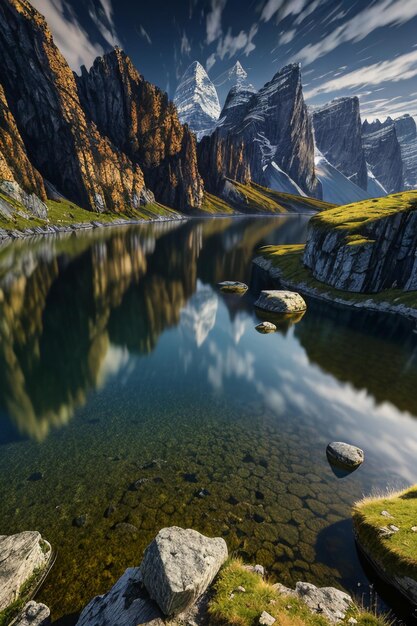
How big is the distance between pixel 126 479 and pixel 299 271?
7278cm

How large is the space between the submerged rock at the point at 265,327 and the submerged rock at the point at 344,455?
83.4ft

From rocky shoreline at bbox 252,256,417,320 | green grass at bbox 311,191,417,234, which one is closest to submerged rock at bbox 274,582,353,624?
rocky shoreline at bbox 252,256,417,320

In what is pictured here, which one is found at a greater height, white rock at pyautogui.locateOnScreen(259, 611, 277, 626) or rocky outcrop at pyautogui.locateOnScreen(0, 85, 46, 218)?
rocky outcrop at pyautogui.locateOnScreen(0, 85, 46, 218)

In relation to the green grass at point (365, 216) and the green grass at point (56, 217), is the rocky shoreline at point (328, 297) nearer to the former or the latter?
the green grass at point (365, 216)

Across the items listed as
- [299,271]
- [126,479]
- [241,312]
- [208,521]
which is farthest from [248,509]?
[299,271]

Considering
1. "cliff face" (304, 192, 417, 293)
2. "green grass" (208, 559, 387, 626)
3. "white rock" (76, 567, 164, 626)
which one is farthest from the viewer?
"cliff face" (304, 192, 417, 293)

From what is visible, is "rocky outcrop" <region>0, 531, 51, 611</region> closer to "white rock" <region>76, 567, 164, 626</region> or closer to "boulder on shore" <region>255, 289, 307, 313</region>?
"white rock" <region>76, 567, 164, 626</region>

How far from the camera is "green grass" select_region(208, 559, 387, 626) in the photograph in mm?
9734

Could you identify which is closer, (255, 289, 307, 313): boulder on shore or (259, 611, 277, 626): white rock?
(259, 611, 277, 626): white rock

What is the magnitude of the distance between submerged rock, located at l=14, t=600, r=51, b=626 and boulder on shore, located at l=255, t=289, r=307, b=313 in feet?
167

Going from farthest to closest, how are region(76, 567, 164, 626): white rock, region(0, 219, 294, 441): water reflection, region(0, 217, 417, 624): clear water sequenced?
region(0, 219, 294, 441): water reflection < region(0, 217, 417, 624): clear water < region(76, 567, 164, 626): white rock

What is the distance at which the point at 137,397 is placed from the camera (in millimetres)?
29984

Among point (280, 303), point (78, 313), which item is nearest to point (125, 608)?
point (78, 313)

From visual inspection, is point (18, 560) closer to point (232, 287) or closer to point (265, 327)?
point (265, 327)
